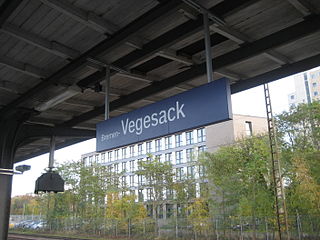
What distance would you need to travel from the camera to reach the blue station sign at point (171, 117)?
356cm

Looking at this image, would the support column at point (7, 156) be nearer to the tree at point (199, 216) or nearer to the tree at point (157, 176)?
the tree at point (199, 216)

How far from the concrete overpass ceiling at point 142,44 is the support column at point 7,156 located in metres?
0.42

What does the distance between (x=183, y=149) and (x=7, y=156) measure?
137ft

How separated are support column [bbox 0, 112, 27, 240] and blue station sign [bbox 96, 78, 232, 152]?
8.18 feet

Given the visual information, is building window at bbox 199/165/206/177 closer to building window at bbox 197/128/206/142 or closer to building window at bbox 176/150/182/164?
building window at bbox 197/128/206/142

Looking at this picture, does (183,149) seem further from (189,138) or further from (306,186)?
(306,186)

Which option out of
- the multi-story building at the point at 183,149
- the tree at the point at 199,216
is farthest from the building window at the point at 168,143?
the tree at the point at 199,216

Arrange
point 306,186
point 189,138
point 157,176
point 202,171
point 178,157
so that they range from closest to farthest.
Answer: point 306,186, point 202,171, point 157,176, point 189,138, point 178,157

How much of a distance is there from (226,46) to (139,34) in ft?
3.98

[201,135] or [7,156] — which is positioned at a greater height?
[201,135]

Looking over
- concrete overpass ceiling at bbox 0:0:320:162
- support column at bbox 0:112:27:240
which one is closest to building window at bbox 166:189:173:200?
support column at bbox 0:112:27:240

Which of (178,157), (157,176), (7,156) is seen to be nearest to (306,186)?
(157,176)

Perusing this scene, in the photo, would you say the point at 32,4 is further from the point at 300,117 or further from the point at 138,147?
the point at 138,147

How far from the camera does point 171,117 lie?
4086 millimetres
